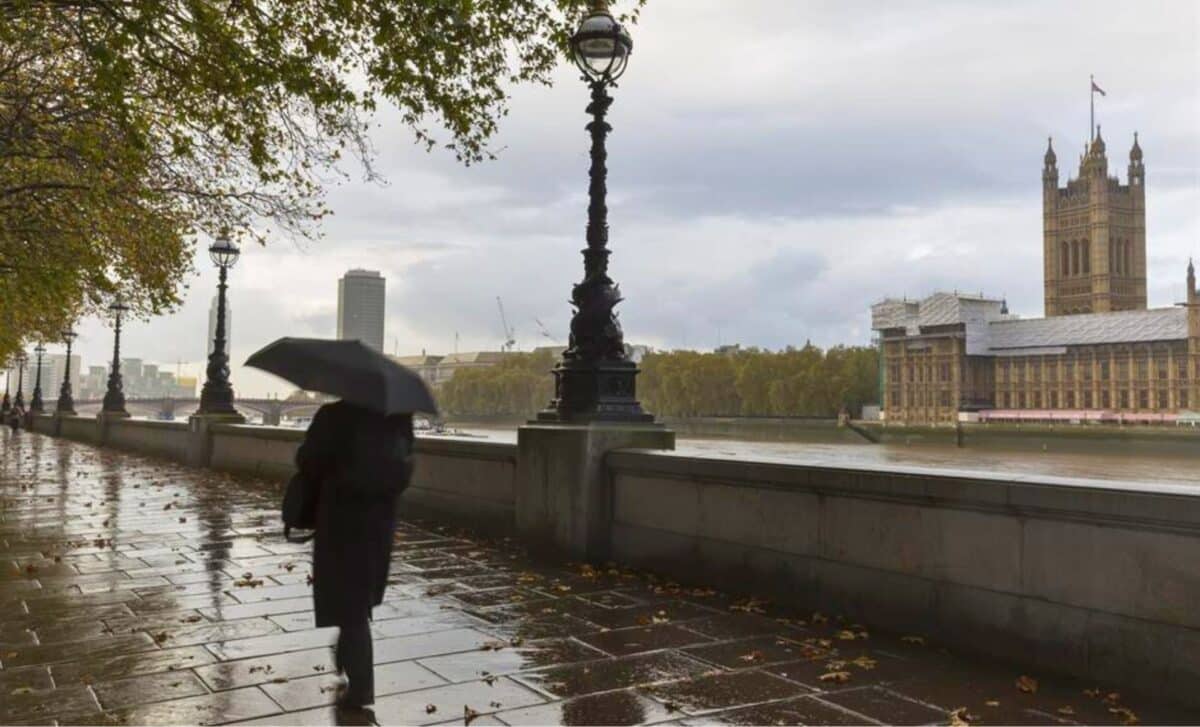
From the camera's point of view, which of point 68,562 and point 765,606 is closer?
point 765,606

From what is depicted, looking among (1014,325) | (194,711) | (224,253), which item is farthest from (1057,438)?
(194,711)

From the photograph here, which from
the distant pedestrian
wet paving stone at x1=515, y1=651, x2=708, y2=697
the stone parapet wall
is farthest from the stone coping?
the distant pedestrian

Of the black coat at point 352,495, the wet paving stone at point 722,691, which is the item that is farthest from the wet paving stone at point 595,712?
the black coat at point 352,495

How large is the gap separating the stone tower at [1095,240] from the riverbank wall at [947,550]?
6853 inches

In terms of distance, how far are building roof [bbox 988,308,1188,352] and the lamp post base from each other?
12684cm

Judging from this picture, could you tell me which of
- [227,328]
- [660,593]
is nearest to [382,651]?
[660,593]

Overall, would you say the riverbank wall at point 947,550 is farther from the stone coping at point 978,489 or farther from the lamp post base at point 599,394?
the lamp post base at point 599,394

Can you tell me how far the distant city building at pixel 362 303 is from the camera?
1104 inches

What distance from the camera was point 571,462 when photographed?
8.38m

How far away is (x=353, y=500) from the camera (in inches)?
166

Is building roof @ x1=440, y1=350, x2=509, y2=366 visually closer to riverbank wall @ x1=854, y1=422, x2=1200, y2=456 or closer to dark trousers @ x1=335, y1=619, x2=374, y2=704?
riverbank wall @ x1=854, y1=422, x2=1200, y2=456

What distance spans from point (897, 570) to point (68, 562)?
7.33 meters

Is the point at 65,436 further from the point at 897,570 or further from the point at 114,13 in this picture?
the point at 897,570

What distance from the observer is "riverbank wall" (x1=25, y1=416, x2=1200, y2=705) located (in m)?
4.60
